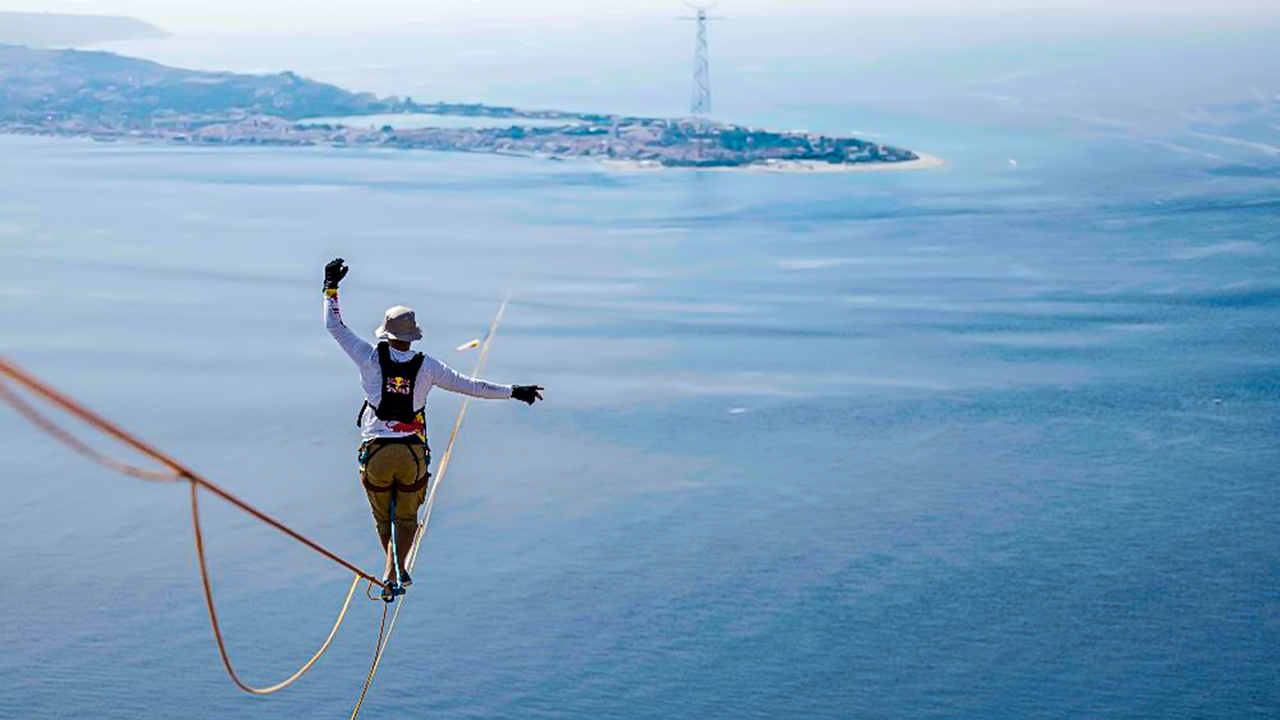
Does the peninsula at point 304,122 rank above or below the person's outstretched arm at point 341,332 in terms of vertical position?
above

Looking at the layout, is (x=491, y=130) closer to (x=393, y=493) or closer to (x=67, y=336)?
(x=67, y=336)

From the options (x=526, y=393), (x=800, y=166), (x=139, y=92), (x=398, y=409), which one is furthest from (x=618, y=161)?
Answer: (x=526, y=393)

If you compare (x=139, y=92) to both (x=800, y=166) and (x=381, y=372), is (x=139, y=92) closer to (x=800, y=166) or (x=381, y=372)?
(x=800, y=166)

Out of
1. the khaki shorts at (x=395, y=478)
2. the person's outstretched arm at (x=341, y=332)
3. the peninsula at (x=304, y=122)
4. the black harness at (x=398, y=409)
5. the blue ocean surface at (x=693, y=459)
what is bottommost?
the blue ocean surface at (x=693, y=459)

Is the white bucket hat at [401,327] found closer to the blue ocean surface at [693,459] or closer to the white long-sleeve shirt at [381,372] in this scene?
the white long-sleeve shirt at [381,372]

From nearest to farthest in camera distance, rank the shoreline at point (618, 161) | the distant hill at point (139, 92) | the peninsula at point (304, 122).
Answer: the shoreline at point (618, 161) < the peninsula at point (304, 122) < the distant hill at point (139, 92)

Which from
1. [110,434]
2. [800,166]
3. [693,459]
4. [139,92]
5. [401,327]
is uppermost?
[139,92]

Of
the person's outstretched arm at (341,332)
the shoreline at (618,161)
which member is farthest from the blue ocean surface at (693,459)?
the shoreline at (618,161)

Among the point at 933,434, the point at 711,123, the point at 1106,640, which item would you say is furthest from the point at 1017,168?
the point at 1106,640
